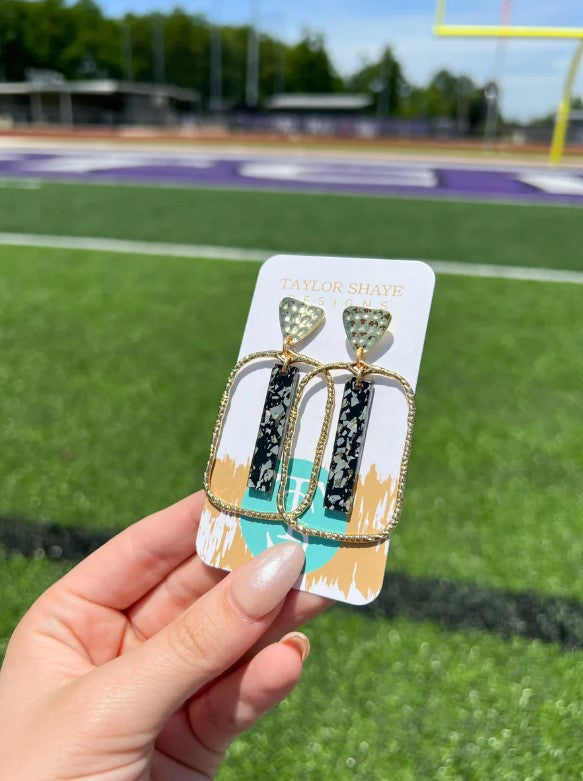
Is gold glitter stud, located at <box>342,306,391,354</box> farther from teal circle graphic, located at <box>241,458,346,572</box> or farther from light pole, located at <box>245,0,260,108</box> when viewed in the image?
light pole, located at <box>245,0,260,108</box>

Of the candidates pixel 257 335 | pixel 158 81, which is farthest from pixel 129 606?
pixel 158 81

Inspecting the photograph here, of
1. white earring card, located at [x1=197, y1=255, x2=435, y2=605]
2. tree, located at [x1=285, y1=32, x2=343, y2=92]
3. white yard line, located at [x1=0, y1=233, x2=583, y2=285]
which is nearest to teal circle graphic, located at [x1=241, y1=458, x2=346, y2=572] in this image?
white earring card, located at [x1=197, y1=255, x2=435, y2=605]

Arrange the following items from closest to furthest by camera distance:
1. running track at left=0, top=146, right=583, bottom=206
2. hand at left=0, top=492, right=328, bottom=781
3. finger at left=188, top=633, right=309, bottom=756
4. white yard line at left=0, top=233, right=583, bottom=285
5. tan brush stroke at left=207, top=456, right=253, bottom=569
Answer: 1. hand at left=0, top=492, right=328, bottom=781
2. finger at left=188, top=633, right=309, bottom=756
3. tan brush stroke at left=207, top=456, right=253, bottom=569
4. white yard line at left=0, top=233, right=583, bottom=285
5. running track at left=0, top=146, right=583, bottom=206

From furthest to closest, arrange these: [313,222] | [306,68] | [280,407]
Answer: [306,68] → [313,222] → [280,407]

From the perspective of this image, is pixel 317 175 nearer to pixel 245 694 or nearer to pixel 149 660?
pixel 245 694

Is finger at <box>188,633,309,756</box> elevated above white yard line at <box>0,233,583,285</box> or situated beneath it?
elevated above

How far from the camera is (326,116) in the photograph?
4272cm

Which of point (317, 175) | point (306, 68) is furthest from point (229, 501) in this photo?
point (306, 68)

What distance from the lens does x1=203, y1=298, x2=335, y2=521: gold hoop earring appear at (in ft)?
3.64

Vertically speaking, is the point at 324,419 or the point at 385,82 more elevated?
the point at 385,82

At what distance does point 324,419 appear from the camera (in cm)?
111

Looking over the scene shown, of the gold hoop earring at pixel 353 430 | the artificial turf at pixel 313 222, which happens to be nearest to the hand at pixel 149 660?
the gold hoop earring at pixel 353 430

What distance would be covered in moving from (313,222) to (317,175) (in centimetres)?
657

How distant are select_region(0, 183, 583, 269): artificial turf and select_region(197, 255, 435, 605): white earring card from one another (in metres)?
5.36
